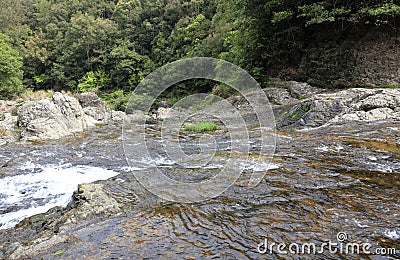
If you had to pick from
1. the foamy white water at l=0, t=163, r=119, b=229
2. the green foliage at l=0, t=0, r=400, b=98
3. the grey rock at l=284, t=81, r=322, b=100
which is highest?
the green foliage at l=0, t=0, r=400, b=98

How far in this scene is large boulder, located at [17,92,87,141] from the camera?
34.8ft

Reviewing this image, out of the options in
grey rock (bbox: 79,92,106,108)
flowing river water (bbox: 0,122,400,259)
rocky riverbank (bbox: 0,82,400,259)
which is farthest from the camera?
grey rock (bbox: 79,92,106,108)

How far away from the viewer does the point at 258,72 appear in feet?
57.3

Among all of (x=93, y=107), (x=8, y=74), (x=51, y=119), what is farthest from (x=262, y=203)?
(x=8, y=74)

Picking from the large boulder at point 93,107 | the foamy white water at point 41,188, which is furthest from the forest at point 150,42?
the foamy white water at point 41,188

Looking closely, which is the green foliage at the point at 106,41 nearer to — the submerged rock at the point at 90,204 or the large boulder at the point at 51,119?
the large boulder at the point at 51,119

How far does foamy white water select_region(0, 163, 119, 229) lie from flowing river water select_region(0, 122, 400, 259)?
0.06ft

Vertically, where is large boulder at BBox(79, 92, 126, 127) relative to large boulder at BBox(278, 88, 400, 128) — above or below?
above

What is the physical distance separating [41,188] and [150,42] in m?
42.6

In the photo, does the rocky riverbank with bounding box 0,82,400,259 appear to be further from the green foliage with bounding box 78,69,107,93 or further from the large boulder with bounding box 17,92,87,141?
the green foliage with bounding box 78,69,107,93

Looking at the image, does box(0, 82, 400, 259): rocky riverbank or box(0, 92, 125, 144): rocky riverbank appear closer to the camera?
box(0, 82, 400, 259): rocky riverbank

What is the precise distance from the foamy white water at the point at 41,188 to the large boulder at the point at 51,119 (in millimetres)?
5194

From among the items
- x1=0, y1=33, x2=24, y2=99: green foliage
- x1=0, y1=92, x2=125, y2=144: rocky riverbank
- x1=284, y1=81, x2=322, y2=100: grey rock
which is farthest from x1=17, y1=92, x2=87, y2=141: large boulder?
x1=0, y1=33, x2=24, y2=99: green foliage

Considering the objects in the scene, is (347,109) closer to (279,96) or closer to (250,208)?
(279,96)
